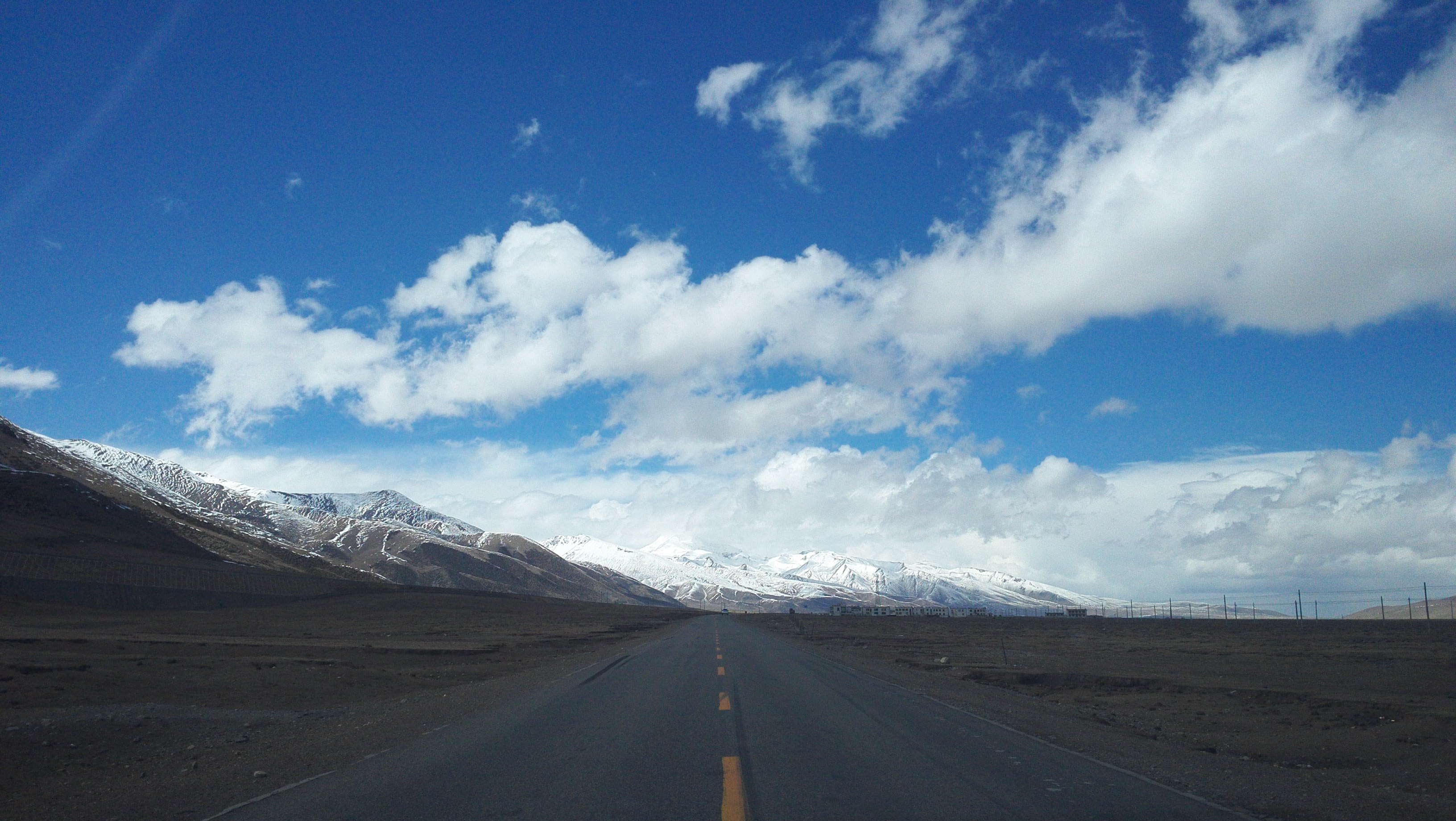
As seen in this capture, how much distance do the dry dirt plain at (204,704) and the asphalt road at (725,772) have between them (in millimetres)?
1445

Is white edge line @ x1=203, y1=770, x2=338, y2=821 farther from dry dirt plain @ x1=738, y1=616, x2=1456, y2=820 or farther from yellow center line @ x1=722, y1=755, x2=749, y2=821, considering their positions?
dry dirt plain @ x1=738, y1=616, x2=1456, y2=820

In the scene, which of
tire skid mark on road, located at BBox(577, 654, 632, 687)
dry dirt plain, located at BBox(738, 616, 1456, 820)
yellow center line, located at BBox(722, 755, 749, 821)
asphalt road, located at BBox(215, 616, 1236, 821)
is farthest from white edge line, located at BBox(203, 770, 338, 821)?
tire skid mark on road, located at BBox(577, 654, 632, 687)

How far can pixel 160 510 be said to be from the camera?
122 metres

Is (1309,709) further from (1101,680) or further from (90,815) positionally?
(90,815)

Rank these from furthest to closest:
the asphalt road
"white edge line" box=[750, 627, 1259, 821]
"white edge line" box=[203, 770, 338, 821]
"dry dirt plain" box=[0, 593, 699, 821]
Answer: "dry dirt plain" box=[0, 593, 699, 821] → "white edge line" box=[750, 627, 1259, 821] → "white edge line" box=[203, 770, 338, 821] → the asphalt road

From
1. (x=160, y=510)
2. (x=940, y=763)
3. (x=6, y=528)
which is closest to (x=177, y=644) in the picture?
(x=940, y=763)

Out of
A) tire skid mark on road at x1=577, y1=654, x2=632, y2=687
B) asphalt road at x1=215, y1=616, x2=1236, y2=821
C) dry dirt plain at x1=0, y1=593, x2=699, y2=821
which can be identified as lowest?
dry dirt plain at x1=0, y1=593, x2=699, y2=821

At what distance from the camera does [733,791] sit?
8.41m

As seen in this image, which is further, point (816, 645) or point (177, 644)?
point (816, 645)

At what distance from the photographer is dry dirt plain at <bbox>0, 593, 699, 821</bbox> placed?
10.1m

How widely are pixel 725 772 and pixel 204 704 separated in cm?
1446

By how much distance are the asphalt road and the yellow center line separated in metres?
0.03

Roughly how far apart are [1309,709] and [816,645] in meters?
30.6

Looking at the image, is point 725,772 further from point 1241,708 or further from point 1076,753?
point 1241,708
